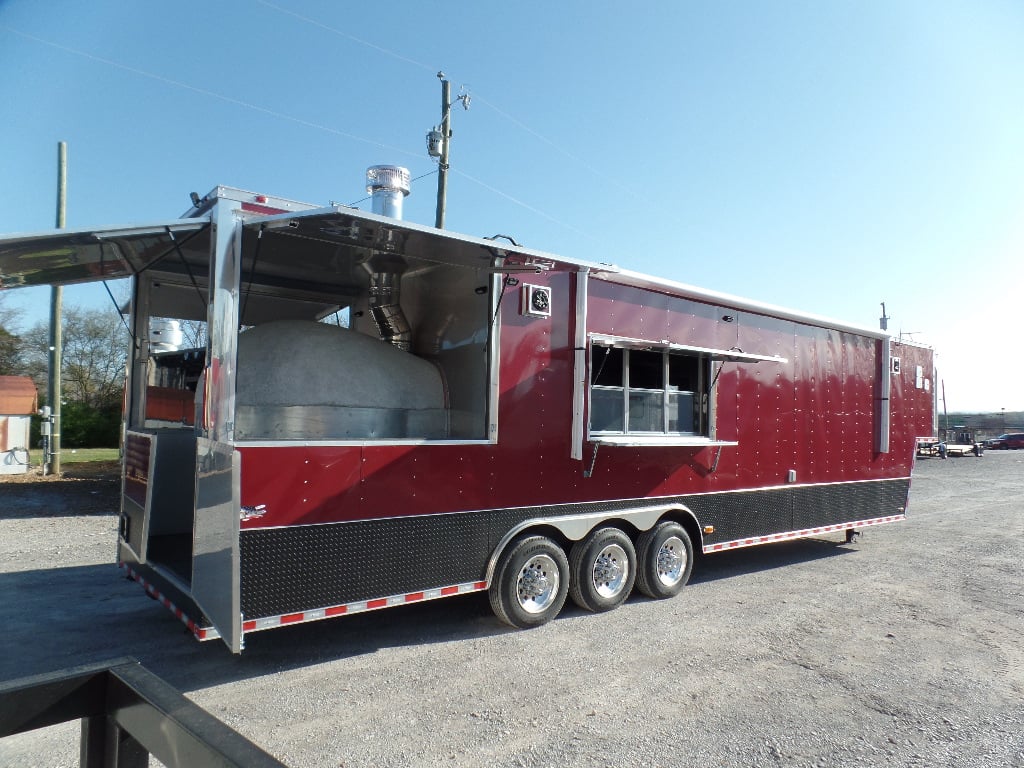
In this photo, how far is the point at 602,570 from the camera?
681 centimetres

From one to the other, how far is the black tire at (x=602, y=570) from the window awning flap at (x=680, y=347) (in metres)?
1.71

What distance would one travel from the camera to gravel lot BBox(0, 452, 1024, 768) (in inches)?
162

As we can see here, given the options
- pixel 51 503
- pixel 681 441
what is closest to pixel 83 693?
pixel 681 441

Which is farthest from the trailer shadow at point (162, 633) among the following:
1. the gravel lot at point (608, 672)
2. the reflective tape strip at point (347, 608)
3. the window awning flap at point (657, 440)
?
the window awning flap at point (657, 440)

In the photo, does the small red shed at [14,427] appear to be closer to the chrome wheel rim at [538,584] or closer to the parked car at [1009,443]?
the chrome wheel rim at [538,584]

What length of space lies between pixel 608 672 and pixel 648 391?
2.92 m

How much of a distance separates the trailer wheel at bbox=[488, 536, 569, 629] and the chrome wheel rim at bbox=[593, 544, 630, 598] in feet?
1.54

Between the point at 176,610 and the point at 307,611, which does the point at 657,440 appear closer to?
the point at 307,611

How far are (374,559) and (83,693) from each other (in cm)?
353

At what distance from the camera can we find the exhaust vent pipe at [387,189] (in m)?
5.97

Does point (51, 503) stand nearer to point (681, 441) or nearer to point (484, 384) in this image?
point (484, 384)

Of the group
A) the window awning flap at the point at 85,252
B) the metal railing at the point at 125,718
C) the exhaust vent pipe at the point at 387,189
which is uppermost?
the exhaust vent pipe at the point at 387,189

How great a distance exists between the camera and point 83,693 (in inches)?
70.6

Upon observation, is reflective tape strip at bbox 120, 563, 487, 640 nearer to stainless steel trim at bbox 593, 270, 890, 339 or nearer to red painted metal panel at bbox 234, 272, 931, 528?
red painted metal panel at bbox 234, 272, 931, 528
